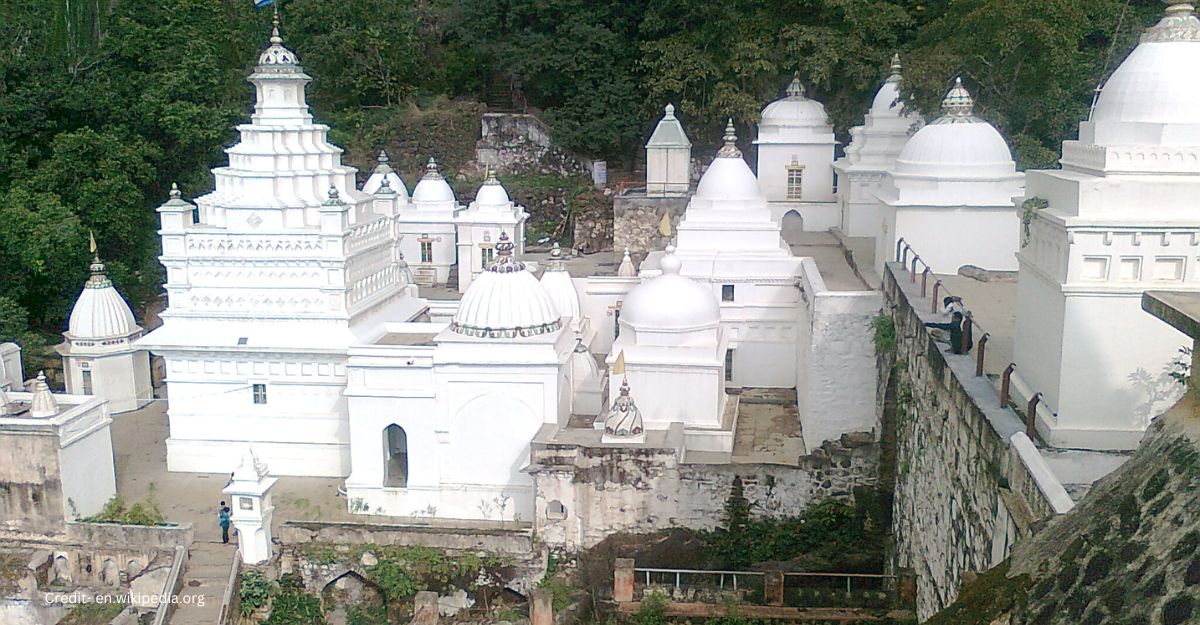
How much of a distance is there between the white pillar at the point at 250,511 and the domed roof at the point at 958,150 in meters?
12.5

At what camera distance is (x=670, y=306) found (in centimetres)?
1898

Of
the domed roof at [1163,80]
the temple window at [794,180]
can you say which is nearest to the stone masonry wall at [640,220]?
the temple window at [794,180]

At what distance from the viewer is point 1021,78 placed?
85.5 ft

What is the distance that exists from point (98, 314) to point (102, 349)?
2.56 ft

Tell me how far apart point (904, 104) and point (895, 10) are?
666 centimetres

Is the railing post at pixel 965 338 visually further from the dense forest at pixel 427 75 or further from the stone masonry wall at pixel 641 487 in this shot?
the dense forest at pixel 427 75

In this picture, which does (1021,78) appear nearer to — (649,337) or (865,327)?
(865,327)

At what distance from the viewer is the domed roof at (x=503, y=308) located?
57.9ft

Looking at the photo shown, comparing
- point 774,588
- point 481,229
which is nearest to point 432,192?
A: point 481,229

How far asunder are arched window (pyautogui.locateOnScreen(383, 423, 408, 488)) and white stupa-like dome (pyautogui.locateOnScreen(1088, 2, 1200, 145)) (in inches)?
488

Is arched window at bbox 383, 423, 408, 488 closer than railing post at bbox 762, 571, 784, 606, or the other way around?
railing post at bbox 762, 571, 784, 606

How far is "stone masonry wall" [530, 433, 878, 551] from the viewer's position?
16.1 metres

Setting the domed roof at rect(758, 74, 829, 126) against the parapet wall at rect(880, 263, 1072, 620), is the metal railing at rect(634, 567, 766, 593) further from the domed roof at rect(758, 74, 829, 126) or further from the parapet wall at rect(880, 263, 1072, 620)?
the domed roof at rect(758, 74, 829, 126)

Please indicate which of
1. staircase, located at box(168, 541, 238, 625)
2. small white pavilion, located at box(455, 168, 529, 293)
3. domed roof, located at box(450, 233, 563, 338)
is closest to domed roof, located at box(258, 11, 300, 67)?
domed roof, located at box(450, 233, 563, 338)
